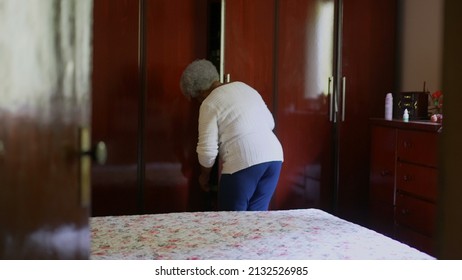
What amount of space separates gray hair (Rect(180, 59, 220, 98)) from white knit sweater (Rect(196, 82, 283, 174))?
173 mm

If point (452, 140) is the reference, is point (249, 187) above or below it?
below

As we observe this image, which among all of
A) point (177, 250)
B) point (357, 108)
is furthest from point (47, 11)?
point (357, 108)

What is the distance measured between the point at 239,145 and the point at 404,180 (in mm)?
1005

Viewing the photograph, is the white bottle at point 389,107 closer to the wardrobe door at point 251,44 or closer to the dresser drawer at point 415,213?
the dresser drawer at point 415,213

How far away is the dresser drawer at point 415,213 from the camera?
2455mm

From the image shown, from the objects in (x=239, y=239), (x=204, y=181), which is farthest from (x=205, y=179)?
(x=239, y=239)

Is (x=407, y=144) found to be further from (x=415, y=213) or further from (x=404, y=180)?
(x=415, y=213)

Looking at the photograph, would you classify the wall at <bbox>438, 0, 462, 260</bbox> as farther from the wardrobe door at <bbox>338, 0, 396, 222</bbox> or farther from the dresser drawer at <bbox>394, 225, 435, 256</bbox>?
the wardrobe door at <bbox>338, 0, 396, 222</bbox>

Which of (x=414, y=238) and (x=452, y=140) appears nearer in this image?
(x=452, y=140)

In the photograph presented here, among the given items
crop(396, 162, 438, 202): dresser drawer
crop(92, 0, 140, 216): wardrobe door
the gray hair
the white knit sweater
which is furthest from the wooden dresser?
crop(92, 0, 140, 216): wardrobe door

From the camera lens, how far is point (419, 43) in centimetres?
316

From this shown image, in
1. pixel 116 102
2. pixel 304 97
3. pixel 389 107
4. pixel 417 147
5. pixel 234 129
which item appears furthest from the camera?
pixel 304 97

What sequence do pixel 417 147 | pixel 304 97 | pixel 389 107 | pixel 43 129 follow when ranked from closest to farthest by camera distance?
1. pixel 43 129
2. pixel 417 147
3. pixel 389 107
4. pixel 304 97

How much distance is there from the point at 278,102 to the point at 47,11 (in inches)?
93.4
